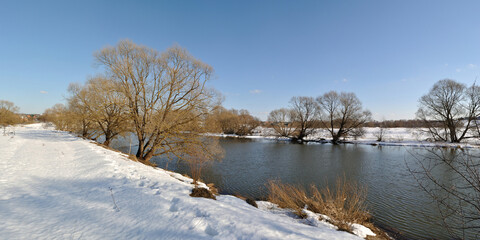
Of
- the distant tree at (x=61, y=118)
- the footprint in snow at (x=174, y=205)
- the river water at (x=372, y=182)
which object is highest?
the distant tree at (x=61, y=118)

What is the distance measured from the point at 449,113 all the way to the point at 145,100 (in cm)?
3888

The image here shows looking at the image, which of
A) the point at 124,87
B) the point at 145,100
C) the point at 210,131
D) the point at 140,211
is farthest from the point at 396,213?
the point at 124,87

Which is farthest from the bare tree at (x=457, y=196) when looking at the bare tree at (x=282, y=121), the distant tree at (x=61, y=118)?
the bare tree at (x=282, y=121)

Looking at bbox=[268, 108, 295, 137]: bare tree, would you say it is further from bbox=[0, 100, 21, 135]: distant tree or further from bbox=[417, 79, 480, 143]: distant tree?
bbox=[0, 100, 21, 135]: distant tree

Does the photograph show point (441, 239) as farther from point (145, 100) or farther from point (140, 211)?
point (145, 100)

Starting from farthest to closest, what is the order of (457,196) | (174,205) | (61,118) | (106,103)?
(61,118) → (106,103) → (174,205) → (457,196)

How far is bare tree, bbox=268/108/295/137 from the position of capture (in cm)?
4164

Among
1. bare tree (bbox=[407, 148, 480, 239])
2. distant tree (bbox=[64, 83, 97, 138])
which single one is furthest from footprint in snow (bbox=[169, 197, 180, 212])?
distant tree (bbox=[64, 83, 97, 138])

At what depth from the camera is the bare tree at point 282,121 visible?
41.6 m

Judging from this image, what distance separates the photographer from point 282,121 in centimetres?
4344

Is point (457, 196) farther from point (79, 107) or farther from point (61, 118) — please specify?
point (61, 118)

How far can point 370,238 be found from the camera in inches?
197

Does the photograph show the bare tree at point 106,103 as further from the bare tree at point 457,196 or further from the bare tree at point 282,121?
the bare tree at point 282,121

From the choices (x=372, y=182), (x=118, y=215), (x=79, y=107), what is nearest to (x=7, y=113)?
(x=79, y=107)
